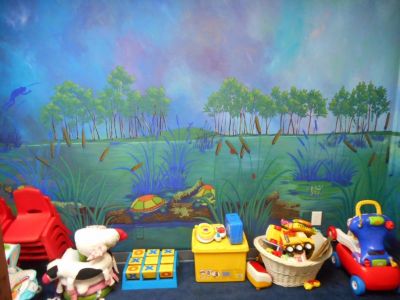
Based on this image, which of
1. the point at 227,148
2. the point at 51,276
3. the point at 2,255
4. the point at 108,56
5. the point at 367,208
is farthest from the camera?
the point at 367,208

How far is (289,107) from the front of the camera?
6.70 ft

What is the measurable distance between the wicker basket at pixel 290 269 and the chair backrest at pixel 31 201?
1.50 meters

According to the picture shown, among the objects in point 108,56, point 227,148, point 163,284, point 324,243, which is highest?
point 108,56

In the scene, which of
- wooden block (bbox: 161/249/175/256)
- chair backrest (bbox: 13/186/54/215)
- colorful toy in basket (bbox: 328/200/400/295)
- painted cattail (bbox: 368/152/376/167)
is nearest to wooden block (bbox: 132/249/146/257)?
wooden block (bbox: 161/249/175/256)

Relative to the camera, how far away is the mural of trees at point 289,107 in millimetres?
2010

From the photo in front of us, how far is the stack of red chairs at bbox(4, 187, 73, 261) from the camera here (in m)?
1.87

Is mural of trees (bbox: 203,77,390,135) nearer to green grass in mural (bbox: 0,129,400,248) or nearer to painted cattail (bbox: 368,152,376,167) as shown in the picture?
green grass in mural (bbox: 0,129,400,248)

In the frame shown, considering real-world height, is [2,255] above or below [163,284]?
above

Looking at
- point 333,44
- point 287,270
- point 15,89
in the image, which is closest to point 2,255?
point 15,89

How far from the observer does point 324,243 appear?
1.84 meters

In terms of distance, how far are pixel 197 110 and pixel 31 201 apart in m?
1.31

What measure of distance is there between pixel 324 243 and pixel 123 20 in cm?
194

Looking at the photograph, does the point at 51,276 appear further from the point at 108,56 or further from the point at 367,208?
the point at 367,208

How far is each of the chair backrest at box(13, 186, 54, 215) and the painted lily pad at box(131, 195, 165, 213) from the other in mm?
576
